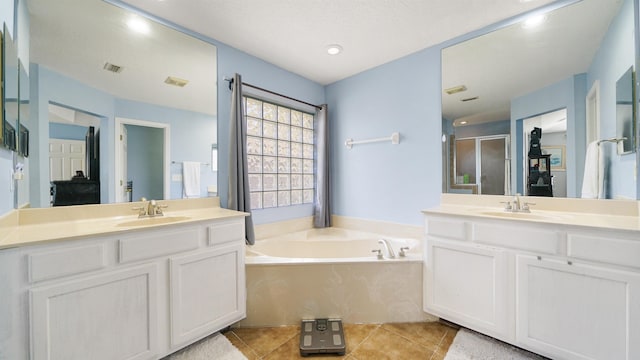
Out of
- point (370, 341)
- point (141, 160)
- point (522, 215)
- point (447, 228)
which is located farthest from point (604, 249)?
point (141, 160)

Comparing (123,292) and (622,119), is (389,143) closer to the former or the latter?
(622,119)

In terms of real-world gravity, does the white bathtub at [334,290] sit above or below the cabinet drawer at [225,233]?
Answer: below

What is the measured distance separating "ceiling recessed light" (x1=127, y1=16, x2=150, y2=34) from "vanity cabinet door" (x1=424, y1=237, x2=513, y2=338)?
2640 millimetres

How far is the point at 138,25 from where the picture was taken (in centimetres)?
181

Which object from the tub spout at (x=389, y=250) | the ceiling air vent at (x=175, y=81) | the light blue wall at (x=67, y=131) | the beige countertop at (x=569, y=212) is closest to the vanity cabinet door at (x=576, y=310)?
the beige countertop at (x=569, y=212)

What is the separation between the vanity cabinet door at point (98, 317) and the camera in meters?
1.10

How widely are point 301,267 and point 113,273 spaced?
1117mm

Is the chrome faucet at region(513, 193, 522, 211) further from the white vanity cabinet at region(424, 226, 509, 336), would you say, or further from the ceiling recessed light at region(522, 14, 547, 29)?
the ceiling recessed light at region(522, 14, 547, 29)

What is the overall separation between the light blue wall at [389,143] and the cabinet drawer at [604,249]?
1.05m

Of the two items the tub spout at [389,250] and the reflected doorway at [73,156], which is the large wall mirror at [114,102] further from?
the tub spout at [389,250]

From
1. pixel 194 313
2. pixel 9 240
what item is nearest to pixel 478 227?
pixel 194 313

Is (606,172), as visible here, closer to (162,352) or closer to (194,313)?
(194,313)

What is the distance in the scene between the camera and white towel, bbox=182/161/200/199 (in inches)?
80.6

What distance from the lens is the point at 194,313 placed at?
5.16ft
